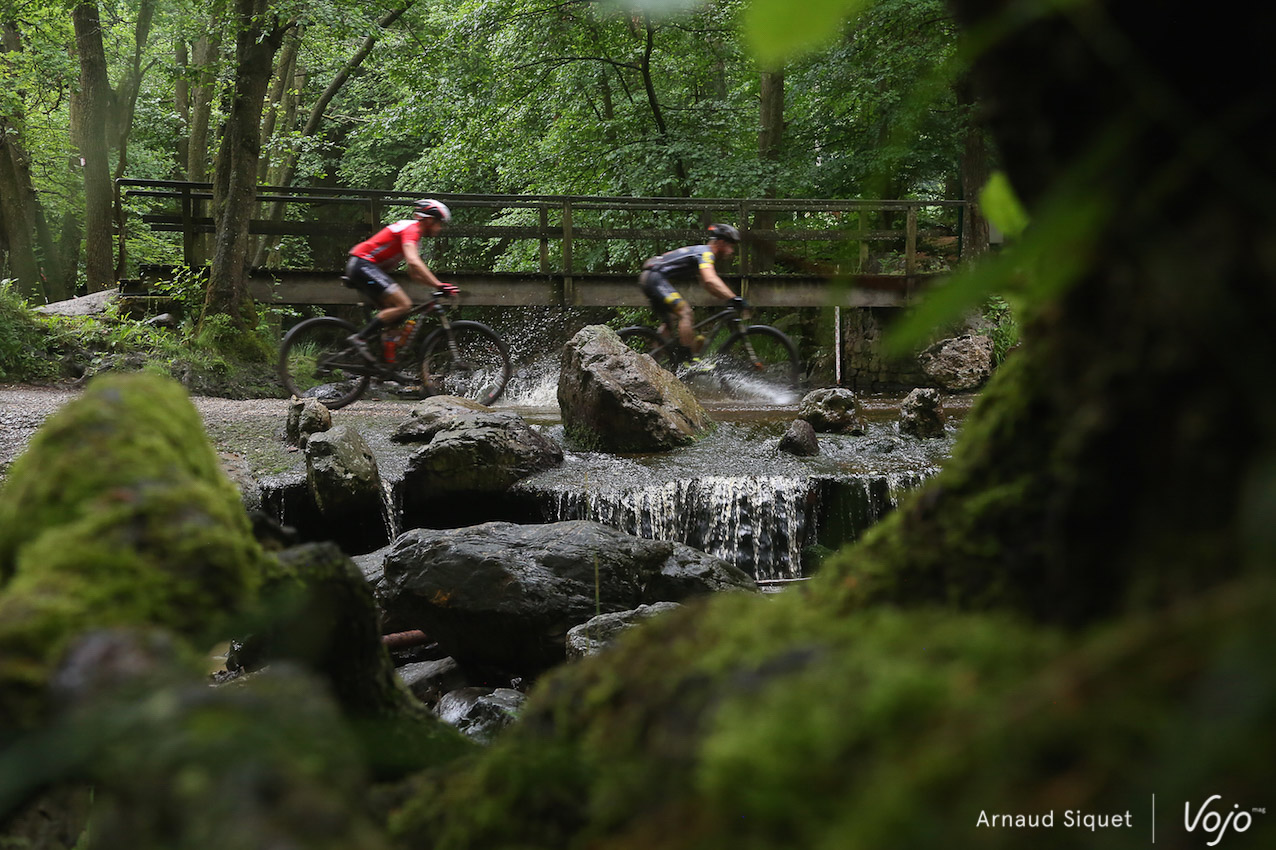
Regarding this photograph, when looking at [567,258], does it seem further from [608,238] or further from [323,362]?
[323,362]

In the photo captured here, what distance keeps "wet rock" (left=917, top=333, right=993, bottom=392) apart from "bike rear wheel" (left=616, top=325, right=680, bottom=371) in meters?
5.82

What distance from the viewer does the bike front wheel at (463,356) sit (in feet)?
35.4

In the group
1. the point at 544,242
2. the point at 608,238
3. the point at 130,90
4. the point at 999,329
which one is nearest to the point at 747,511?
the point at 999,329

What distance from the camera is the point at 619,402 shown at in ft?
32.9

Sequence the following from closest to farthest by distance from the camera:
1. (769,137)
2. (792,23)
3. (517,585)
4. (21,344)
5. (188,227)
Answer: (792,23) < (517,585) < (21,344) < (188,227) < (769,137)

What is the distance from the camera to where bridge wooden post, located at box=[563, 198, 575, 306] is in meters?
16.2

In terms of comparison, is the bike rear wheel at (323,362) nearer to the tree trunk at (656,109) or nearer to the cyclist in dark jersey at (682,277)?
the cyclist in dark jersey at (682,277)

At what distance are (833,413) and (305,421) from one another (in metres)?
5.97

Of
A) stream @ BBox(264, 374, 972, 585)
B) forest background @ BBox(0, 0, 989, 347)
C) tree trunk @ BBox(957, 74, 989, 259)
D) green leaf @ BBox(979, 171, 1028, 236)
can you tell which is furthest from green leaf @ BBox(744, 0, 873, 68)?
tree trunk @ BBox(957, 74, 989, 259)

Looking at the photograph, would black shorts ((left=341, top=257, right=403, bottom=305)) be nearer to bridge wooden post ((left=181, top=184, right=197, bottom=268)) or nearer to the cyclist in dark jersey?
the cyclist in dark jersey

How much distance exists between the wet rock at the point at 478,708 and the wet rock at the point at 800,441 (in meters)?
5.21

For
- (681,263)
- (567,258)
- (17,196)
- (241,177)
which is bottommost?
(681,263)

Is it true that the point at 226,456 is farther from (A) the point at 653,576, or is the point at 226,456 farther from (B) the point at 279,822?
(B) the point at 279,822

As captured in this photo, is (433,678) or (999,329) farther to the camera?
(999,329)
